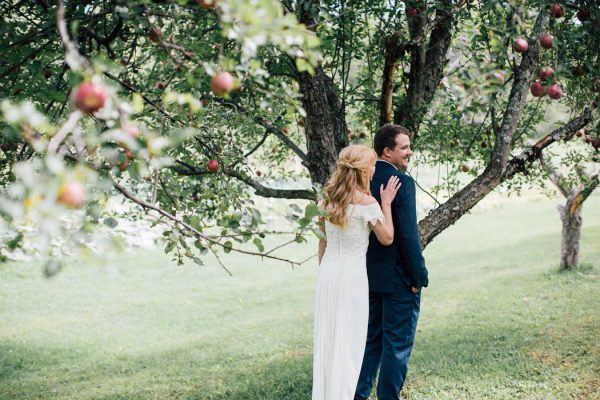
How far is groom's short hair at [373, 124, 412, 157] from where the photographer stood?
3754 mm

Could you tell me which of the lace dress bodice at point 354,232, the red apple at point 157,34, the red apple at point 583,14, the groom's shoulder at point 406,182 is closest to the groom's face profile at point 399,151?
the groom's shoulder at point 406,182

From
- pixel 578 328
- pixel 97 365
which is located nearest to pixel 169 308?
pixel 97 365

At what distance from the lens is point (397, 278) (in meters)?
3.67

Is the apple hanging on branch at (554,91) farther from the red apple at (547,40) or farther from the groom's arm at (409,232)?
the groom's arm at (409,232)

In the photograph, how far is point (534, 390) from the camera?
16.3 ft

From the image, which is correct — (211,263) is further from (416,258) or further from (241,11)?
(241,11)

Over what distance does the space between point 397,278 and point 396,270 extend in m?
0.05

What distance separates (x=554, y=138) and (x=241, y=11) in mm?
3410

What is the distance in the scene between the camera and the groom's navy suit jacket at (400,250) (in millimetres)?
3612

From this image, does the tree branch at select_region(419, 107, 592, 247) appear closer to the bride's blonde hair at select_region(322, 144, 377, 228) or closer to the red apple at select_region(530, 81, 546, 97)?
the bride's blonde hair at select_region(322, 144, 377, 228)

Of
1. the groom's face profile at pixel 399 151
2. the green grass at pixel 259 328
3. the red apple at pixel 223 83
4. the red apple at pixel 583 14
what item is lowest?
the green grass at pixel 259 328

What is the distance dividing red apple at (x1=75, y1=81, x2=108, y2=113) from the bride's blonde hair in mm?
2076

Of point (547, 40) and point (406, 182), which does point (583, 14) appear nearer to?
point (547, 40)

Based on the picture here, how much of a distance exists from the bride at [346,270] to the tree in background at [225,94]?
1.68 ft
